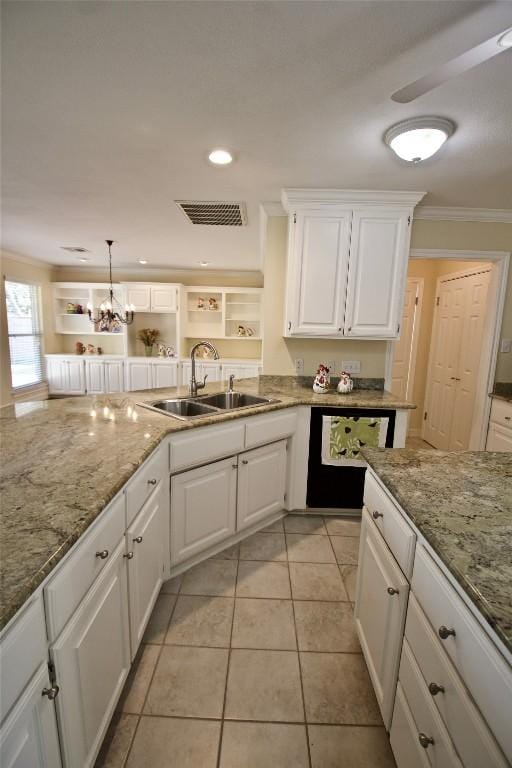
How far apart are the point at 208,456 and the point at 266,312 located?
145 cm

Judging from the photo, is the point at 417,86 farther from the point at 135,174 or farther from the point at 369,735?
the point at 369,735

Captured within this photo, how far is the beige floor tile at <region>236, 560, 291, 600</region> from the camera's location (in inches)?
73.9

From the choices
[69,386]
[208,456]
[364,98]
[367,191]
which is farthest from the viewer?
[69,386]

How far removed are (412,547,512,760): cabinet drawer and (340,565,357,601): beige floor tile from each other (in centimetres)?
109

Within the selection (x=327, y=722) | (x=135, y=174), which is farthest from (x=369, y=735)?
(x=135, y=174)

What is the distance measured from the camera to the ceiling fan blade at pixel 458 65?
973 mm

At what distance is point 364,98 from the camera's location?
1.46m

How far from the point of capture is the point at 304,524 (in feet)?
8.43

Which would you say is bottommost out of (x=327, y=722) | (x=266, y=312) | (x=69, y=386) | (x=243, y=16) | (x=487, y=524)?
(x=327, y=722)

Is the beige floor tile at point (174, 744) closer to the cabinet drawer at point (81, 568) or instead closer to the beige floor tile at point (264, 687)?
the beige floor tile at point (264, 687)

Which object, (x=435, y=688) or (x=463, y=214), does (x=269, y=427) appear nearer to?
(x=435, y=688)

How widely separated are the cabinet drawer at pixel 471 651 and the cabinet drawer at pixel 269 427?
1332 mm

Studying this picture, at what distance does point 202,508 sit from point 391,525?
115cm

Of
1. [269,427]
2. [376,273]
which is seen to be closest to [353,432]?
[269,427]
